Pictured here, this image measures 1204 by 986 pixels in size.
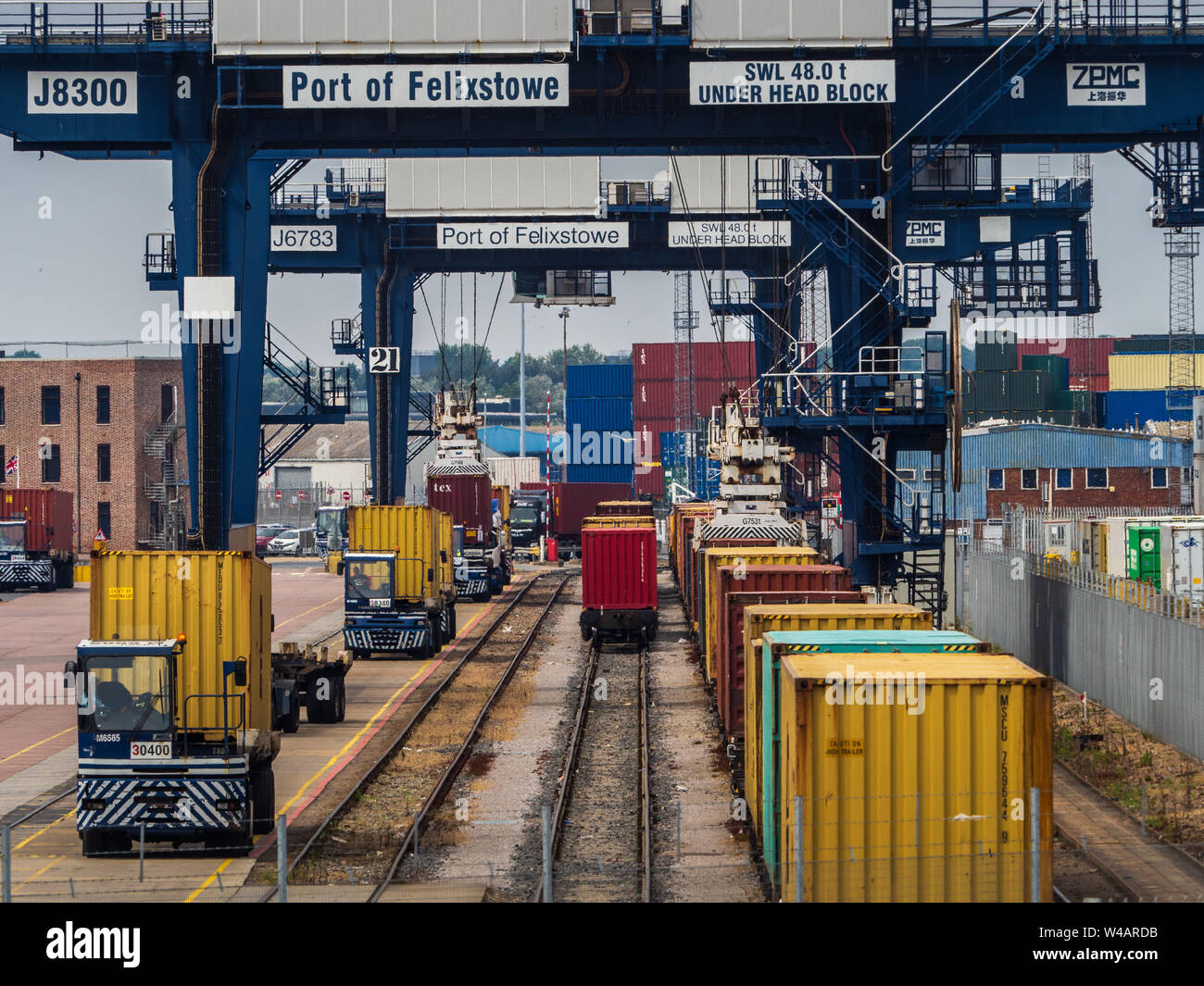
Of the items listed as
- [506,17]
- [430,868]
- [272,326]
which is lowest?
[430,868]

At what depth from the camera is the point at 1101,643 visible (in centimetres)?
2800

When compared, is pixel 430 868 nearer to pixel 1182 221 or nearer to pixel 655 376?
pixel 1182 221

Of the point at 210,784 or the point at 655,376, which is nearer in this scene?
the point at 210,784

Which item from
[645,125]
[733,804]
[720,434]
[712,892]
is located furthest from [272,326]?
[712,892]

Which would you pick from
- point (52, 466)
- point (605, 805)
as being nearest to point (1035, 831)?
point (605, 805)

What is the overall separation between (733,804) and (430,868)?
15.8 ft

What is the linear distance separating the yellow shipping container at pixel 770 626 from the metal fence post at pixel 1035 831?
4.32 metres

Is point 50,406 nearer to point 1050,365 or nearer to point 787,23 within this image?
point 1050,365

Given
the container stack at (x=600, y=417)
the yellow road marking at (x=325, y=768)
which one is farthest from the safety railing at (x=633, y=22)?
the container stack at (x=600, y=417)

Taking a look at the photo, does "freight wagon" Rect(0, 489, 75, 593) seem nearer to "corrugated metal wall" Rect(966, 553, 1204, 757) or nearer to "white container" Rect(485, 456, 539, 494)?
"corrugated metal wall" Rect(966, 553, 1204, 757)

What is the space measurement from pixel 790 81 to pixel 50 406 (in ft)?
215

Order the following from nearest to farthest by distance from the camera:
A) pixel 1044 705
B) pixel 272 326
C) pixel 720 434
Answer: pixel 1044 705 < pixel 720 434 < pixel 272 326

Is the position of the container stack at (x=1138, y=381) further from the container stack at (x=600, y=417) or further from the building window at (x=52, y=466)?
the building window at (x=52, y=466)

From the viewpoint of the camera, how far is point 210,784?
59.2 ft
